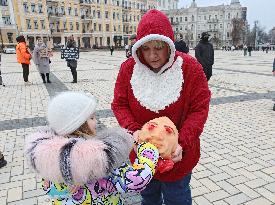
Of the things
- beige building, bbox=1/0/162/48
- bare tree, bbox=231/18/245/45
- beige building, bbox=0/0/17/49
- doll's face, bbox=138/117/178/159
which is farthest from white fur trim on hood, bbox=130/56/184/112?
bare tree, bbox=231/18/245/45

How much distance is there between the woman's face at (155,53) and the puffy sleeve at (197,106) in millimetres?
210

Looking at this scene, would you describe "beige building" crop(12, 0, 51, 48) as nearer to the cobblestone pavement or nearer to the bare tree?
the cobblestone pavement

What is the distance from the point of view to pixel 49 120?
4.66ft

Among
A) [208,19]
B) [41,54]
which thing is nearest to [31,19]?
[41,54]

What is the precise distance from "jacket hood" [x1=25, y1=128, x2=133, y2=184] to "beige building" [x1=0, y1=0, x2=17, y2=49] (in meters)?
54.7

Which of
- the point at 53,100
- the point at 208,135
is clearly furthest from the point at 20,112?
the point at 53,100

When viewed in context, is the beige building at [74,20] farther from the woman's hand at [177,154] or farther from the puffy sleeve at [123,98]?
the woman's hand at [177,154]

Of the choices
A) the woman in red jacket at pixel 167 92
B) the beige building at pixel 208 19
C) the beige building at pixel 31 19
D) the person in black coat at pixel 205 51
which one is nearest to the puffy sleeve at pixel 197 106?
the woman in red jacket at pixel 167 92

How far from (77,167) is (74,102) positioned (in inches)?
13.2

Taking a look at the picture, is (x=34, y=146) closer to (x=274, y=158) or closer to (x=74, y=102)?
(x=74, y=102)

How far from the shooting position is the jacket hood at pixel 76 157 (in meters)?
1.32

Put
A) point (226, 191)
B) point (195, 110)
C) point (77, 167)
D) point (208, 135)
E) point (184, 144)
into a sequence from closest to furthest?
point (77, 167) → point (184, 144) → point (195, 110) → point (226, 191) → point (208, 135)

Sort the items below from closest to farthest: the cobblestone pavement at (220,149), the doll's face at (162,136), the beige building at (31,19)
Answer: the doll's face at (162,136) → the cobblestone pavement at (220,149) → the beige building at (31,19)

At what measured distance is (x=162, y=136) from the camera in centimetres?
145
